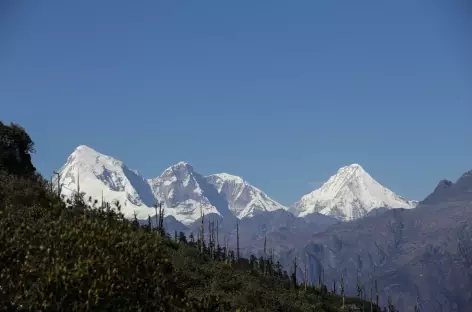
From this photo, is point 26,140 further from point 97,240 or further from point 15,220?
point 97,240

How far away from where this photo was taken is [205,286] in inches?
1276

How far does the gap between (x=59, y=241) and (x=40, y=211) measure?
646 cm

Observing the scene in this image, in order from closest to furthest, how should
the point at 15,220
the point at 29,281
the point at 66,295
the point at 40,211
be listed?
1. the point at 66,295
2. the point at 29,281
3. the point at 15,220
4. the point at 40,211

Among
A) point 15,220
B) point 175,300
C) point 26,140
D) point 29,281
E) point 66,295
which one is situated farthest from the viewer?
point 26,140

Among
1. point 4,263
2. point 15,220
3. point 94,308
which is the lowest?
point 94,308

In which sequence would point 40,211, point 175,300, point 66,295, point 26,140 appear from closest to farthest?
point 66,295
point 175,300
point 40,211
point 26,140

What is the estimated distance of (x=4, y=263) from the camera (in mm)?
23125

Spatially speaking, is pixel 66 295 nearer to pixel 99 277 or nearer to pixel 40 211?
pixel 99 277

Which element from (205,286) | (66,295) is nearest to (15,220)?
(66,295)

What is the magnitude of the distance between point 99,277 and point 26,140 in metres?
33.8

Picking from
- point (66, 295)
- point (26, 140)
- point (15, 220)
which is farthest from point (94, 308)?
point (26, 140)

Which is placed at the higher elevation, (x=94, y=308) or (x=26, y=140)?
(x=26, y=140)

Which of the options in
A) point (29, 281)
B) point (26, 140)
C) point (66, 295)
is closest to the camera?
point (66, 295)

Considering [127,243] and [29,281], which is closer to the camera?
[29,281]
